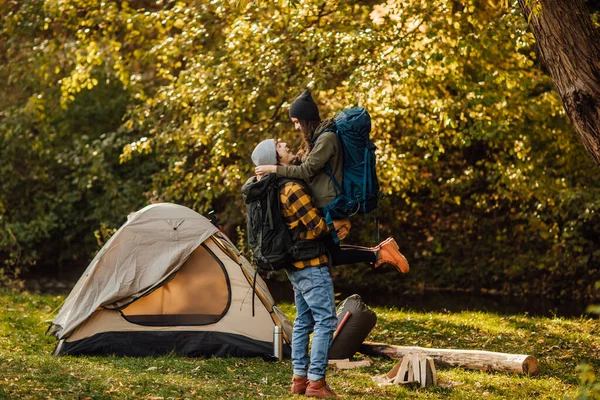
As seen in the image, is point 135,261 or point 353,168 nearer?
point 353,168

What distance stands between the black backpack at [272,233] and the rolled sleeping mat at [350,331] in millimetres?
1651

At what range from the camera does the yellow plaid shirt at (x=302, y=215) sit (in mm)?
5309

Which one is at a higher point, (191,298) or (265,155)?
(265,155)

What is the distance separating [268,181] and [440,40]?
5639mm

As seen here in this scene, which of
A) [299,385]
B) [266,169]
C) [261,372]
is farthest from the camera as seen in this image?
[261,372]

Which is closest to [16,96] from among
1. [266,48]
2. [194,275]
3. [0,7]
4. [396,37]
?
[0,7]

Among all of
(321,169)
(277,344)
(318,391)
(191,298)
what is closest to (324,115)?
(191,298)

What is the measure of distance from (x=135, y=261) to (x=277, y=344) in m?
1.43

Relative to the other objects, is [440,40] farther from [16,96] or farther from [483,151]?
[16,96]

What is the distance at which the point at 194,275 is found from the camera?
7434 mm

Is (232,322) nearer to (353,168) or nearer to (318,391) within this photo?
(318,391)

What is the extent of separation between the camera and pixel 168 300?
24.2 ft

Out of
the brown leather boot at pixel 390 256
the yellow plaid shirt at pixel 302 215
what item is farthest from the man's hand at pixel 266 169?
the brown leather boot at pixel 390 256

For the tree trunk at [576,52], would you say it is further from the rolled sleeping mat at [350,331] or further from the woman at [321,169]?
the rolled sleeping mat at [350,331]
